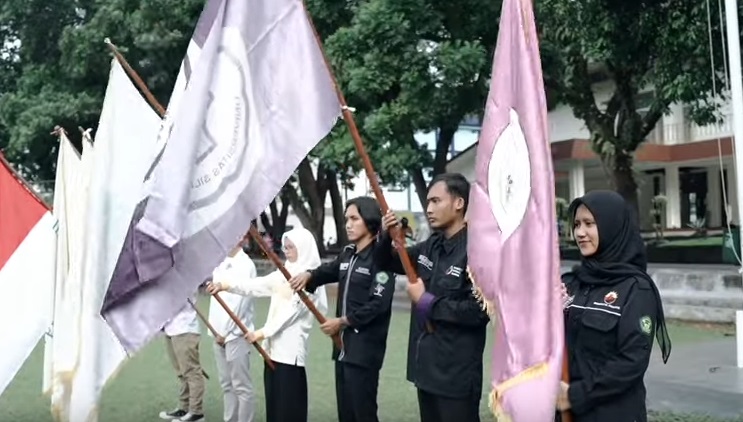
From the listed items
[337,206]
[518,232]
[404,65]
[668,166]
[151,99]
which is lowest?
[518,232]

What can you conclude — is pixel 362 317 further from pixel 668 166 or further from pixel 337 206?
pixel 668 166

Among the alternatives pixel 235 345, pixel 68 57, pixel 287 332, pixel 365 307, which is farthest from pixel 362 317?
pixel 68 57

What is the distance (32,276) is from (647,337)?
3.84 metres

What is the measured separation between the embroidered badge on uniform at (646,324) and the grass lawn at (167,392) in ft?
11.1

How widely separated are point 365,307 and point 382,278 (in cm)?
18

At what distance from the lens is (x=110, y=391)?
26.3ft

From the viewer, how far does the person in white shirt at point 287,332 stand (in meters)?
5.35

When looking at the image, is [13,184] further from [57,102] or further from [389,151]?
[57,102]

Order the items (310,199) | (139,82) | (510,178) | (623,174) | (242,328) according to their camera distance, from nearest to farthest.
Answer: (510,178)
(139,82)
(242,328)
(623,174)
(310,199)

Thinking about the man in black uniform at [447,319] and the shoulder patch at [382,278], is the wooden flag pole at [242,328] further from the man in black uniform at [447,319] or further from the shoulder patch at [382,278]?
the man in black uniform at [447,319]

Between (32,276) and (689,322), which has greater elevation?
(32,276)

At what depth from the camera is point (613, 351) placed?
10.3ft

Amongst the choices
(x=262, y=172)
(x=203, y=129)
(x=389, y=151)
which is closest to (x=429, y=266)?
(x=262, y=172)

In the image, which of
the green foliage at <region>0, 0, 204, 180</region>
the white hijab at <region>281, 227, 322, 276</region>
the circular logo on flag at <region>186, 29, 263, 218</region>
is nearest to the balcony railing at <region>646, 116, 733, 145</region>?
the green foliage at <region>0, 0, 204, 180</region>
